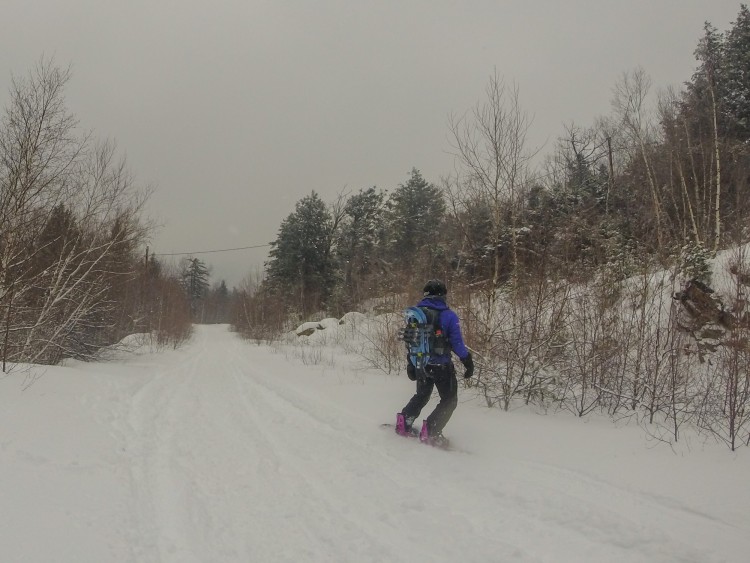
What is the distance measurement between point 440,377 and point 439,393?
0.20 meters

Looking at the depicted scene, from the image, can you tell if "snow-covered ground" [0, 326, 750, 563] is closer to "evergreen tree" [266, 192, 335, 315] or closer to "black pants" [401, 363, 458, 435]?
"black pants" [401, 363, 458, 435]

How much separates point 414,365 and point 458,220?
3660mm

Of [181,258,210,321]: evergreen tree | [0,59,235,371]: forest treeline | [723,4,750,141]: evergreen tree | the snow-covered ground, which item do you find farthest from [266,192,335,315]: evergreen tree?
[181,258,210,321]: evergreen tree

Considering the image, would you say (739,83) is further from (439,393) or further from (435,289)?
(439,393)

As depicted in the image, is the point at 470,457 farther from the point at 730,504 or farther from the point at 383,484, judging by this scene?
the point at 730,504

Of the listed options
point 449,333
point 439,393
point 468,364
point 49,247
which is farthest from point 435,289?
point 49,247

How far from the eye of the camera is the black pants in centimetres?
505

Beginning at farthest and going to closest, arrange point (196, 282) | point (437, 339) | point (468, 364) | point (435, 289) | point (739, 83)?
point (196, 282) < point (739, 83) < point (435, 289) < point (437, 339) < point (468, 364)

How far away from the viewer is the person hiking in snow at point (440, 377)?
5.05 m

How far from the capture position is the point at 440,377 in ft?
16.9

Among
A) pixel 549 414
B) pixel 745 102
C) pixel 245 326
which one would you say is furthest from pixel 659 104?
pixel 245 326

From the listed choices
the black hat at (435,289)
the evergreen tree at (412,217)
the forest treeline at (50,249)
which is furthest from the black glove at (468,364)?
the evergreen tree at (412,217)

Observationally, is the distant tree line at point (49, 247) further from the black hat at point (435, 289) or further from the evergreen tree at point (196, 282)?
the evergreen tree at point (196, 282)

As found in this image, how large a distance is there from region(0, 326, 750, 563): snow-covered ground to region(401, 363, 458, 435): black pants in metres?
0.34
